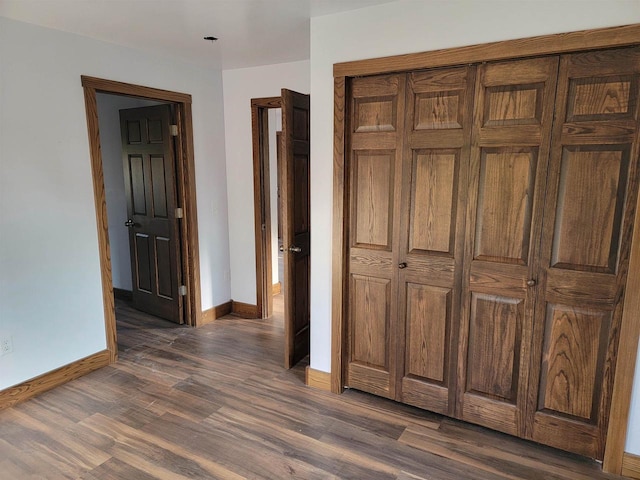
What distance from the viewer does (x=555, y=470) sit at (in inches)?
83.3

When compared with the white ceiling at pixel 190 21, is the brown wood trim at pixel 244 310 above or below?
below

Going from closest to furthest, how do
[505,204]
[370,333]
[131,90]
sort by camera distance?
[505,204] < [370,333] < [131,90]

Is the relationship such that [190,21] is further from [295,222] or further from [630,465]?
[630,465]

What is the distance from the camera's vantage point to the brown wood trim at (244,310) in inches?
168

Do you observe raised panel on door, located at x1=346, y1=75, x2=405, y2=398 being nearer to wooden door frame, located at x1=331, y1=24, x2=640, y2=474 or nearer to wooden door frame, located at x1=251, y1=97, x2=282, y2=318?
wooden door frame, located at x1=331, y1=24, x2=640, y2=474

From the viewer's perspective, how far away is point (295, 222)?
10.3ft

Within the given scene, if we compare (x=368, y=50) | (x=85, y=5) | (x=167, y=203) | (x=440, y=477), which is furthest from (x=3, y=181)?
(x=440, y=477)

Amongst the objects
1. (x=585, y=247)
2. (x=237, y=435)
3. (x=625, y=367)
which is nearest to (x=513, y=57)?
(x=585, y=247)

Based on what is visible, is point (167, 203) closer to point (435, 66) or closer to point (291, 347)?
point (291, 347)

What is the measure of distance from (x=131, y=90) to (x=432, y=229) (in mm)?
2526

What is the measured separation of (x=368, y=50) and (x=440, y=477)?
91.3 inches

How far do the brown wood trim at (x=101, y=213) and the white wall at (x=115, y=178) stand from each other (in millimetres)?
1208

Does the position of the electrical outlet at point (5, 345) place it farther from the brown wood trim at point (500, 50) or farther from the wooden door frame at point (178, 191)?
the brown wood trim at point (500, 50)

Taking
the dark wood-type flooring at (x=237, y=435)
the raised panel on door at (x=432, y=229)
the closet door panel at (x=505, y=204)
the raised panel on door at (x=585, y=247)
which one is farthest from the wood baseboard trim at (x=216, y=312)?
the raised panel on door at (x=585, y=247)
